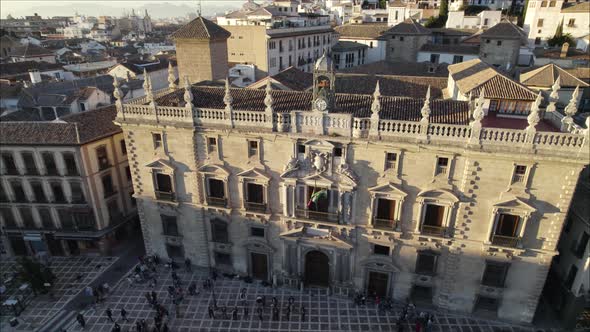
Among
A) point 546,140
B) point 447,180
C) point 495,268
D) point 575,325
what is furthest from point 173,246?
point 575,325

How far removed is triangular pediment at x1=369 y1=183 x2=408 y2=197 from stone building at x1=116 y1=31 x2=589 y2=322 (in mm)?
77

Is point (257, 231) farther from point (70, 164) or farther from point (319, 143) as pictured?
point (70, 164)

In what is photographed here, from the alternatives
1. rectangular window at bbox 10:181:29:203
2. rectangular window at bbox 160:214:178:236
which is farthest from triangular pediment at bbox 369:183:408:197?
rectangular window at bbox 10:181:29:203

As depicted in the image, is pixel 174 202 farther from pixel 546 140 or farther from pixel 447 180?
pixel 546 140

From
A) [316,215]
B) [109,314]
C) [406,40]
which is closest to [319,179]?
[316,215]

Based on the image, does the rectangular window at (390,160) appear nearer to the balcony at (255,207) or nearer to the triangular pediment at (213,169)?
the balcony at (255,207)

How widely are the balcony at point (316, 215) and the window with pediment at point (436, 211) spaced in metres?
5.87

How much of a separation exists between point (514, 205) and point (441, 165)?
4978mm

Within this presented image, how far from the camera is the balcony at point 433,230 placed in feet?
88.2

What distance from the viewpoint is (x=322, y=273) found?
31.7m

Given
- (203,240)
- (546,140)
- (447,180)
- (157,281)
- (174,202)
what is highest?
(546,140)

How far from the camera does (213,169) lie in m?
29.7

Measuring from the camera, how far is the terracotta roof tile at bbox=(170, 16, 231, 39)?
39750mm

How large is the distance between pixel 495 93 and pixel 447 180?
954 centimetres
